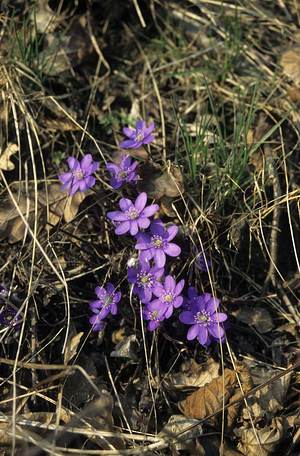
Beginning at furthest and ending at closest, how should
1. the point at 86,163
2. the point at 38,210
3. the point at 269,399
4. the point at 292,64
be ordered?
the point at 292,64 → the point at 38,210 → the point at 86,163 → the point at 269,399

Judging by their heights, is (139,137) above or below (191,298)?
above

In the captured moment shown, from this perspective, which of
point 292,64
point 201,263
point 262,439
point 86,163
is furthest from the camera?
point 292,64

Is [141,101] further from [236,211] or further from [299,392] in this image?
[299,392]

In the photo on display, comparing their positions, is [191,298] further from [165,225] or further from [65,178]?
[65,178]

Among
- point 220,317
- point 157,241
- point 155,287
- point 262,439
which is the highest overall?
point 157,241

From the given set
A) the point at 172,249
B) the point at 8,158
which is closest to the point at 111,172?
the point at 172,249

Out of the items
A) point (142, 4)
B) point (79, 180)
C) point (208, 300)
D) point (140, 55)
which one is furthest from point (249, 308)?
point (142, 4)
